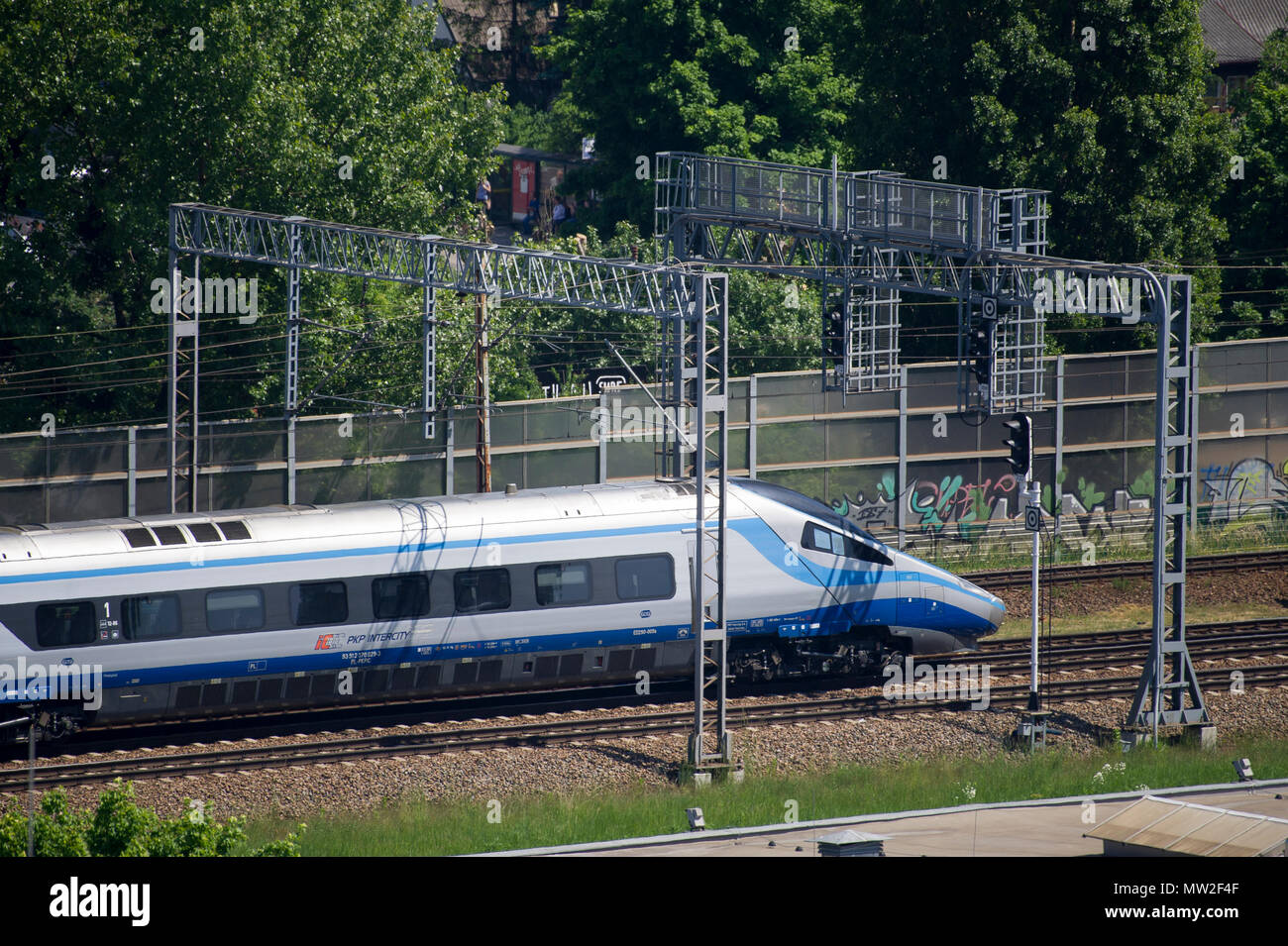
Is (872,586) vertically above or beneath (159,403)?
beneath

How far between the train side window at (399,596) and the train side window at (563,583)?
1.75 m

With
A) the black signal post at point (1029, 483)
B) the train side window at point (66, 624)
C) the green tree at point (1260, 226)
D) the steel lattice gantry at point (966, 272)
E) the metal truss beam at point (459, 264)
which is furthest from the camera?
the green tree at point (1260, 226)

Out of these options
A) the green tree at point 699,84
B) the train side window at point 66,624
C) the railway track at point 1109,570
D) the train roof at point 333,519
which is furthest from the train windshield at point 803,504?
the green tree at point 699,84

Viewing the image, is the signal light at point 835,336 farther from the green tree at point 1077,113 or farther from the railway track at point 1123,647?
the green tree at point 1077,113

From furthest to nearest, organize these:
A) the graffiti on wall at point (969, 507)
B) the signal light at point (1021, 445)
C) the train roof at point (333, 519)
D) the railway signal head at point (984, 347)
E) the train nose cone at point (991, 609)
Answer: the graffiti on wall at point (969, 507) → the train nose cone at point (991, 609) → the railway signal head at point (984, 347) → the signal light at point (1021, 445) → the train roof at point (333, 519)

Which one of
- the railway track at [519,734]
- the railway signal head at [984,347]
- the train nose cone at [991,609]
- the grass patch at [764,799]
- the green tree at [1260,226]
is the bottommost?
the grass patch at [764,799]

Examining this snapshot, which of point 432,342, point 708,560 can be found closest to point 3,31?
point 432,342

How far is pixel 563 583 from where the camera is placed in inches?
935

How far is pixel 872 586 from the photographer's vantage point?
2509 cm

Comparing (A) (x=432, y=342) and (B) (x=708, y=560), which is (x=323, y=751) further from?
(A) (x=432, y=342)

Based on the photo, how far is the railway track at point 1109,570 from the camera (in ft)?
106

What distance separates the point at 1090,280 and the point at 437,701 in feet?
39.4

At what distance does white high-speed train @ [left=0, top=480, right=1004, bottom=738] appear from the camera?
21.8 metres
